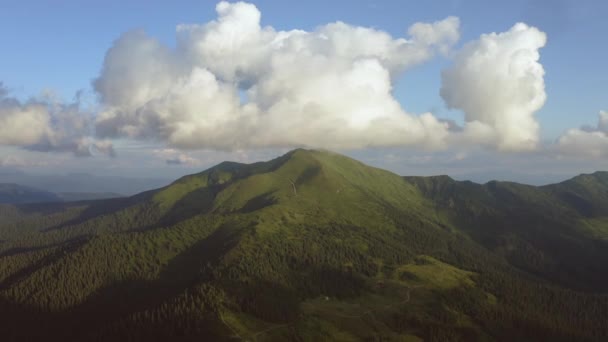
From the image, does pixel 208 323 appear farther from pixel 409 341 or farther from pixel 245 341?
pixel 409 341

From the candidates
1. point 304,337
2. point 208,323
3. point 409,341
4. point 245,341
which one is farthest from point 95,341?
point 409,341

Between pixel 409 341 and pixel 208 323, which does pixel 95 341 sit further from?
pixel 409 341

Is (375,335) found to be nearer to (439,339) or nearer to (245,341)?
(439,339)

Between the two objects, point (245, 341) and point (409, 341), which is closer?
point (245, 341)

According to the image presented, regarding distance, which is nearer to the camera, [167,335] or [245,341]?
[245,341]

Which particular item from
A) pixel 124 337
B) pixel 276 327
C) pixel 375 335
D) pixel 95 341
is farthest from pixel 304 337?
pixel 95 341

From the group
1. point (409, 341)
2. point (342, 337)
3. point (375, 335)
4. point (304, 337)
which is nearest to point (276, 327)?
point (304, 337)

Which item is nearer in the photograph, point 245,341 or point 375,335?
point 245,341
